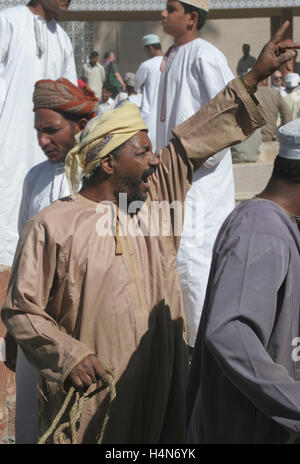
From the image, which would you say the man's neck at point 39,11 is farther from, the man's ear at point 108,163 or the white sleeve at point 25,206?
the man's ear at point 108,163

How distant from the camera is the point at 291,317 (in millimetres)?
2291

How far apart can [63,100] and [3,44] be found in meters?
1.91

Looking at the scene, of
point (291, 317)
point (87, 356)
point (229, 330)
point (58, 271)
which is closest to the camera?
point (229, 330)

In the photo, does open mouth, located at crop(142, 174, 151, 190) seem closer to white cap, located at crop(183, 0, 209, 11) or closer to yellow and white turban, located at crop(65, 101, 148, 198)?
yellow and white turban, located at crop(65, 101, 148, 198)

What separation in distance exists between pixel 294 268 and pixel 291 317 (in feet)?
0.46

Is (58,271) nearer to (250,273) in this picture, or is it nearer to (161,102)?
(250,273)

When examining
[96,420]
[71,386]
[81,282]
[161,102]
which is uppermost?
[161,102]

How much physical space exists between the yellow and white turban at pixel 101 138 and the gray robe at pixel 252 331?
929 mm

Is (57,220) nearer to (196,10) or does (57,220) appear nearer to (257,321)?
(257,321)

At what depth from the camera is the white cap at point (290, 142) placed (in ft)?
7.84

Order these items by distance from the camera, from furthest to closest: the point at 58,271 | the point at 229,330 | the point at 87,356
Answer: the point at 58,271 < the point at 87,356 < the point at 229,330

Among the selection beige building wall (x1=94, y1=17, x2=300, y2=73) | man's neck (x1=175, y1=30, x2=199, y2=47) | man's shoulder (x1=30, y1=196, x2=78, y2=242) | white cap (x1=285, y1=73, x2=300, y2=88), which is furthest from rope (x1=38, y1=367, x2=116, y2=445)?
beige building wall (x1=94, y1=17, x2=300, y2=73)

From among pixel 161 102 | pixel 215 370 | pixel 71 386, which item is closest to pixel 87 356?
pixel 71 386

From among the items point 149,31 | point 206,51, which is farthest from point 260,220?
point 149,31
